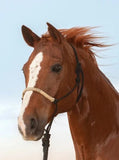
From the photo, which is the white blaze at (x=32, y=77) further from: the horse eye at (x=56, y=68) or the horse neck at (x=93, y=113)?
the horse neck at (x=93, y=113)

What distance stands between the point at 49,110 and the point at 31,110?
353 mm

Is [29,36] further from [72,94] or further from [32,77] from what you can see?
[72,94]

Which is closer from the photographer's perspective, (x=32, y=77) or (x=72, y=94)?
(x=32, y=77)

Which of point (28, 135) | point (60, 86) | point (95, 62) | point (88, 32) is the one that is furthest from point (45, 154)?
point (88, 32)

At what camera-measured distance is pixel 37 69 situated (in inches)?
195

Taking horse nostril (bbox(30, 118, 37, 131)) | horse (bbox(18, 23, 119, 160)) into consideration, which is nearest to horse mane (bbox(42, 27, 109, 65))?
horse (bbox(18, 23, 119, 160))

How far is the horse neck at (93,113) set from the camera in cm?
534

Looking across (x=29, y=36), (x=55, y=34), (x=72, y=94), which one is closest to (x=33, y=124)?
(x=72, y=94)

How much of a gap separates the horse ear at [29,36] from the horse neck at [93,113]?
2.97ft

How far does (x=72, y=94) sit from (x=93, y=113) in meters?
0.48

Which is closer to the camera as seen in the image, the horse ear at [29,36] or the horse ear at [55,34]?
the horse ear at [55,34]

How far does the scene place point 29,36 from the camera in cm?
575

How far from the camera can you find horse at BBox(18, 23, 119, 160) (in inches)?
192

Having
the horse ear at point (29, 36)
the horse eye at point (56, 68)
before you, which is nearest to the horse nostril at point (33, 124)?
the horse eye at point (56, 68)
